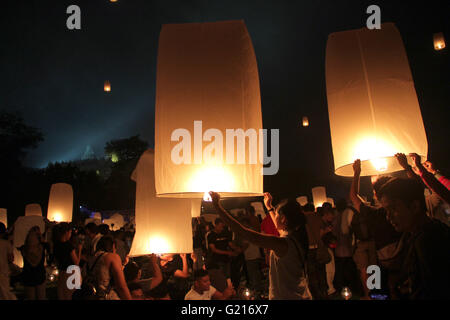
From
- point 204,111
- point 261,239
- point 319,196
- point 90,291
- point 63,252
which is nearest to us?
point 261,239

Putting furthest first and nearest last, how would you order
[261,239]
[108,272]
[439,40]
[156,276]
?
[439,40], [108,272], [156,276], [261,239]

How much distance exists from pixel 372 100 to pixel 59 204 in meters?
10.9

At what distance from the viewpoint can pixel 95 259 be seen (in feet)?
16.9

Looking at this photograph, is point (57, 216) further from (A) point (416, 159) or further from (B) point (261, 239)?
(A) point (416, 159)

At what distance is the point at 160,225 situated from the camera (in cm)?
374

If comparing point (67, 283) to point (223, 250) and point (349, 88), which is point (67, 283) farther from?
point (349, 88)

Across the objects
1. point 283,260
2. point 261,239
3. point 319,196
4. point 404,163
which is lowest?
point 283,260

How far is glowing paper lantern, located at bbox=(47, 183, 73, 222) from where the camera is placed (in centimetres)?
1112

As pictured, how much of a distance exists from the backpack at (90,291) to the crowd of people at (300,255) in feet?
0.05

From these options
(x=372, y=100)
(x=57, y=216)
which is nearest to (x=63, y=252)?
(x=57, y=216)

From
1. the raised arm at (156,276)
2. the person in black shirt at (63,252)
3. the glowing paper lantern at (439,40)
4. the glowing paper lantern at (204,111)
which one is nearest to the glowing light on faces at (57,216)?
the person in black shirt at (63,252)

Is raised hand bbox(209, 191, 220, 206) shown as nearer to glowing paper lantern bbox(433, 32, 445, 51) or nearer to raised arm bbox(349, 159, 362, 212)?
raised arm bbox(349, 159, 362, 212)

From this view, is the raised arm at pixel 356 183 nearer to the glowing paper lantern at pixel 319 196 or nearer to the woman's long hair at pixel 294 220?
the woman's long hair at pixel 294 220

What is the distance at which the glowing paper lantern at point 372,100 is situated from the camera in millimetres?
2955
